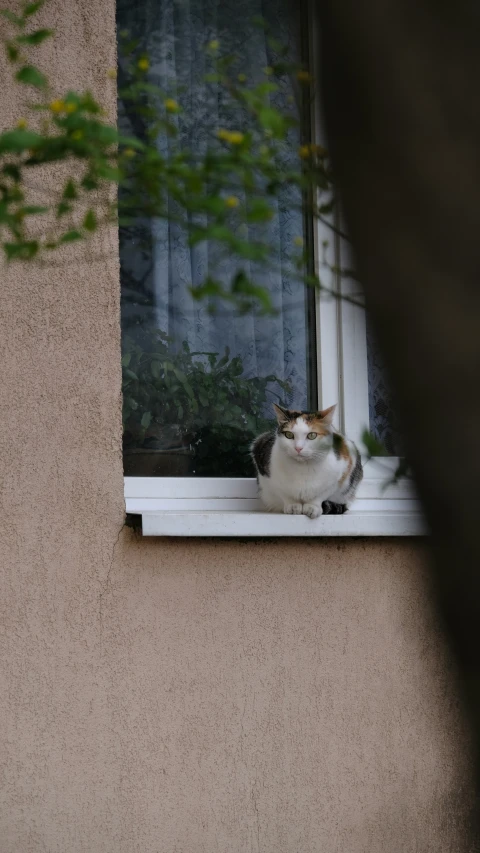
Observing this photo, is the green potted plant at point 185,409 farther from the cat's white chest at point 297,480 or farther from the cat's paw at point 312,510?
the cat's paw at point 312,510

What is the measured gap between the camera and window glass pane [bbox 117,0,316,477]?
10.8ft

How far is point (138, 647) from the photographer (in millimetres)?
2982

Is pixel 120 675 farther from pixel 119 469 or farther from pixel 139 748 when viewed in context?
pixel 119 469

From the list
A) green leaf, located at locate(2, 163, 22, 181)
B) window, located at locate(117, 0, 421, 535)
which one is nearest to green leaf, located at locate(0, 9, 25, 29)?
green leaf, located at locate(2, 163, 22, 181)

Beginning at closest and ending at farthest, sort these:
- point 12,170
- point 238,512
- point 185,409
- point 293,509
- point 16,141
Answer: point 16,141, point 12,170, point 293,509, point 238,512, point 185,409

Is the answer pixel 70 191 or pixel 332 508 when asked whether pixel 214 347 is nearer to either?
pixel 332 508

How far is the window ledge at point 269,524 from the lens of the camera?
291 cm

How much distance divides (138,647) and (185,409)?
78 cm

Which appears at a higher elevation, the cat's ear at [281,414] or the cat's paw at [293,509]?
the cat's ear at [281,414]

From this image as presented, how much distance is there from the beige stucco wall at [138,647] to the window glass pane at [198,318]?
30 centimetres

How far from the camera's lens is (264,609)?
310cm

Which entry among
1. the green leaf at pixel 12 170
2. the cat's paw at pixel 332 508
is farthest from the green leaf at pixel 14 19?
the cat's paw at pixel 332 508

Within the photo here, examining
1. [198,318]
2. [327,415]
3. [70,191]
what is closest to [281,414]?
[327,415]

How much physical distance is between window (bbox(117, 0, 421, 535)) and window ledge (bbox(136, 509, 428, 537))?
1cm
